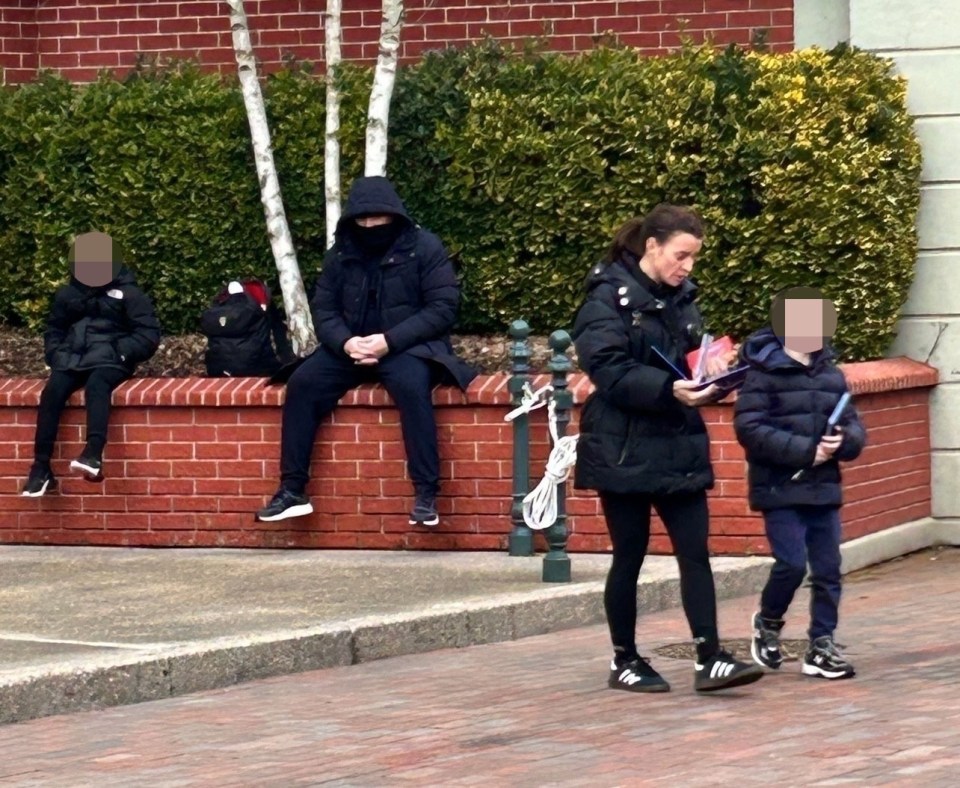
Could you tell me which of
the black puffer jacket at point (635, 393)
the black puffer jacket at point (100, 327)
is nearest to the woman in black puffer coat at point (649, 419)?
the black puffer jacket at point (635, 393)

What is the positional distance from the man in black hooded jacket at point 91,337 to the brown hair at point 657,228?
443 cm

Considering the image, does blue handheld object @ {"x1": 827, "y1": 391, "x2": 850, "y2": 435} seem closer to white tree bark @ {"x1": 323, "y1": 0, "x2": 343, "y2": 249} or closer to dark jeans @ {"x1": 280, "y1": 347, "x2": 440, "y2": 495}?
dark jeans @ {"x1": 280, "y1": 347, "x2": 440, "y2": 495}

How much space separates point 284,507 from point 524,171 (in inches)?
91.1

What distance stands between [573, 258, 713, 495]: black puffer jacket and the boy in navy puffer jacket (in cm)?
30

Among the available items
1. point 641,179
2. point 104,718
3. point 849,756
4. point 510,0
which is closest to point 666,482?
point 849,756

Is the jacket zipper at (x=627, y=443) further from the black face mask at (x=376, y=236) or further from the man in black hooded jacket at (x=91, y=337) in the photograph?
the man in black hooded jacket at (x=91, y=337)

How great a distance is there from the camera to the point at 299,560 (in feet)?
36.0

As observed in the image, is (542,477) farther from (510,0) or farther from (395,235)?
(510,0)

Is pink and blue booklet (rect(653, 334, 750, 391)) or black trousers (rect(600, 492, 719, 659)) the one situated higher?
pink and blue booklet (rect(653, 334, 750, 391))

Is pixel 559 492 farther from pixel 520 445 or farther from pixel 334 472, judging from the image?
pixel 334 472

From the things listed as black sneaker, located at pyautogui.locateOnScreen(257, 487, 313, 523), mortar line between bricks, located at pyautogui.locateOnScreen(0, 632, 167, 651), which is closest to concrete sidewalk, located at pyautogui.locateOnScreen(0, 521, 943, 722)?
mortar line between bricks, located at pyautogui.locateOnScreen(0, 632, 167, 651)

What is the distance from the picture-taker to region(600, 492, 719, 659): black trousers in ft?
25.3

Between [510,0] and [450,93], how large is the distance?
5.01ft

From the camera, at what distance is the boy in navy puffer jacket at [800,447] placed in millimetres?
7863
